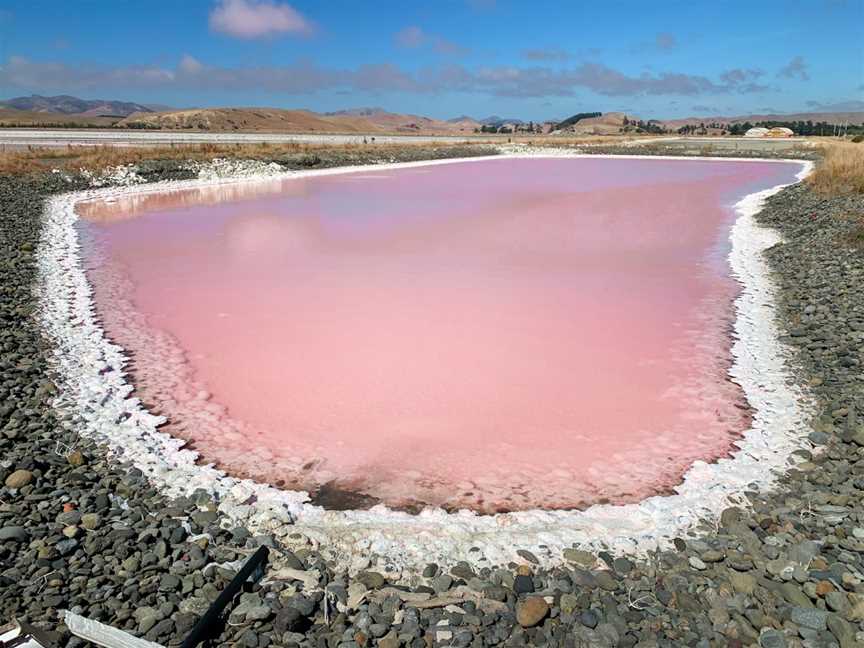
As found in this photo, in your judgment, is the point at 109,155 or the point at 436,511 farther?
the point at 109,155

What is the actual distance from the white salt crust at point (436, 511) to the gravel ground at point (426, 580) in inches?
6.0

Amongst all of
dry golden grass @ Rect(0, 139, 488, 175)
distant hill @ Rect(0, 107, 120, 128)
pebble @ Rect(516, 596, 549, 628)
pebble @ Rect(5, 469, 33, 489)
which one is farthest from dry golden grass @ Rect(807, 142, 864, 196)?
distant hill @ Rect(0, 107, 120, 128)

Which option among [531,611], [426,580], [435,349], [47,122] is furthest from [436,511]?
[47,122]

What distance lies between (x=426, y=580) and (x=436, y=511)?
Answer: 2.87 feet

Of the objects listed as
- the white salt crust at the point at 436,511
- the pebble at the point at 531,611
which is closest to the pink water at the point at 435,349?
the white salt crust at the point at 436,511

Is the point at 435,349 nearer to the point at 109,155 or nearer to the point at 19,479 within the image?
the point at 19,479

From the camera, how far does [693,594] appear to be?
392 centimetres

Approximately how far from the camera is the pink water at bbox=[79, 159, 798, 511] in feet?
18.6

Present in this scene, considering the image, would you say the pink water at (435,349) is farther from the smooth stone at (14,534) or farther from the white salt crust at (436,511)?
the smooth stone at (14,534)

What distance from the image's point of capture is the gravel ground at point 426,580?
11.8 feet

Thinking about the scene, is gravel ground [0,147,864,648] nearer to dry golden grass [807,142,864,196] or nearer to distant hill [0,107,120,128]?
dry golden grass [807,142,864,196]

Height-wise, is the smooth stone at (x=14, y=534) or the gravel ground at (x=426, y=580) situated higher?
the smooth stone at (x=14, y=534)

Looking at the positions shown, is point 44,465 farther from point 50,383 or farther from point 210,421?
point 50,383

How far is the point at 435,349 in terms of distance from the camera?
8.18m
